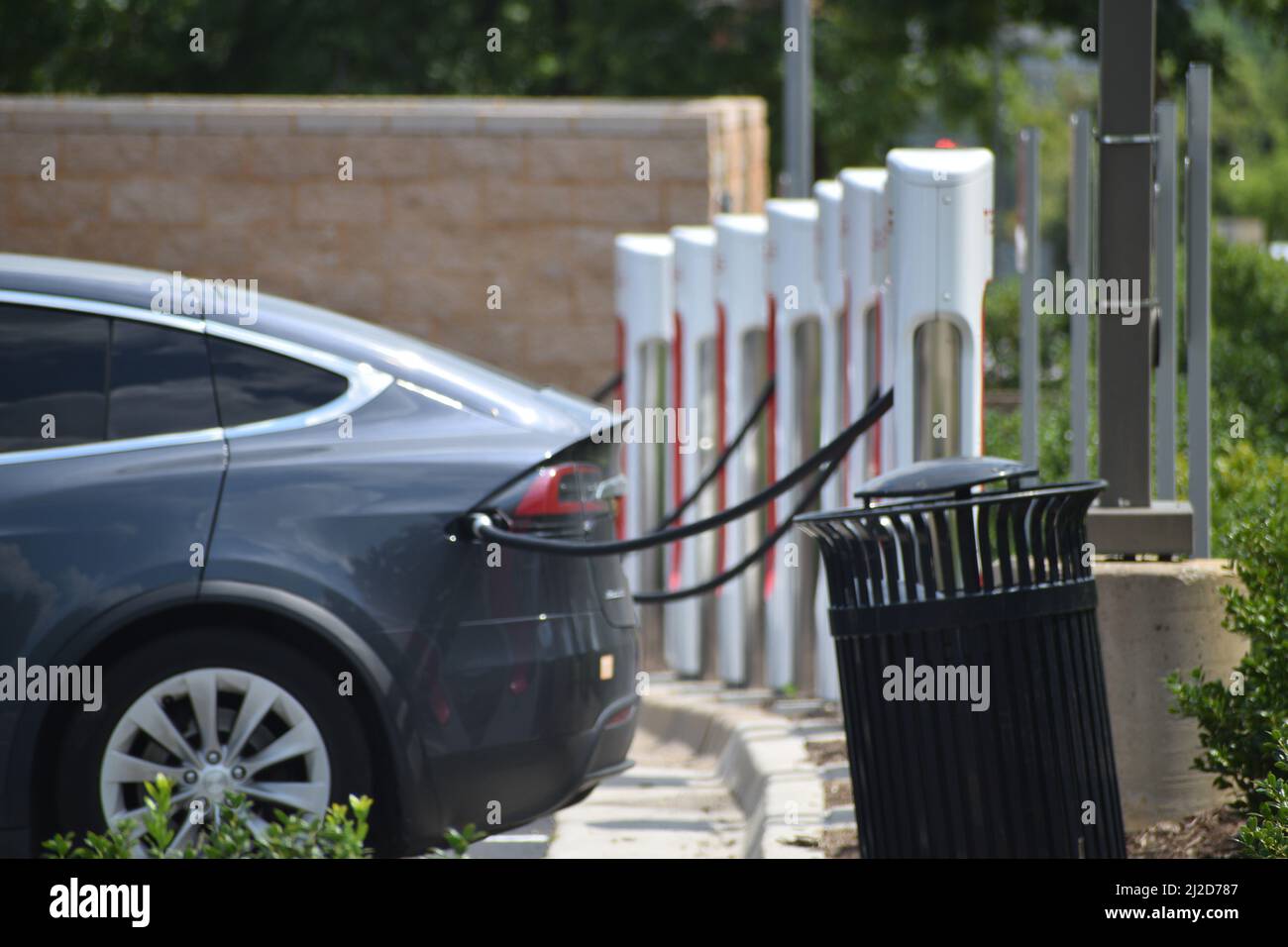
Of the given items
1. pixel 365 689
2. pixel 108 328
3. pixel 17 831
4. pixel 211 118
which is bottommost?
pixel 17 831

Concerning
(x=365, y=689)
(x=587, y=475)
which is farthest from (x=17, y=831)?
(x=587, y=475)

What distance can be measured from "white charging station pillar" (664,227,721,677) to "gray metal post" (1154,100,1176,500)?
108 inches

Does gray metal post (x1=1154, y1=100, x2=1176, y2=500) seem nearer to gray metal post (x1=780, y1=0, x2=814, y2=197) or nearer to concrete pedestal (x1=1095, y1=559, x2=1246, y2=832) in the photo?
concrete pedestal (x1=1095, y1=559, x2=1246, y2=832)

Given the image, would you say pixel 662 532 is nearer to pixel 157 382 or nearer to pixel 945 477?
pixel 945 477

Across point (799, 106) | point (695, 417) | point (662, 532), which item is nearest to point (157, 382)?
point (662, 532)

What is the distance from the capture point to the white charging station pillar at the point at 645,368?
945cm

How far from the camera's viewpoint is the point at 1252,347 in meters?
12.3

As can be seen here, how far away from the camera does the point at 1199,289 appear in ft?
21.8

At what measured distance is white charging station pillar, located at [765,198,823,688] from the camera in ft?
27.2

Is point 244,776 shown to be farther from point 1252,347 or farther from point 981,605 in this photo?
point 1252,347

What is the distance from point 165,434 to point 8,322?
525 millimetres

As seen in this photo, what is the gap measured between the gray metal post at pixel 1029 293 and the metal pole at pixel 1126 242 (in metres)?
1.30

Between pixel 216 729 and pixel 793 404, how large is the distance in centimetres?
377

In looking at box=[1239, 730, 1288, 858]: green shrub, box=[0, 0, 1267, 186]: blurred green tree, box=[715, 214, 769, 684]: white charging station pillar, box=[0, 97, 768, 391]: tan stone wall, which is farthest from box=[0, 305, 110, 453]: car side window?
box=[0, 0, 1267, 186]: blurred green tree
